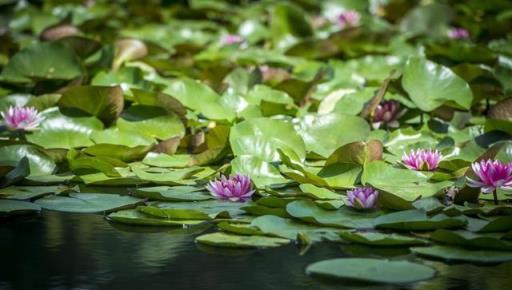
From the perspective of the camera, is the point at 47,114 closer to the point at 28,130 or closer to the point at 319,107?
the point at 28,130

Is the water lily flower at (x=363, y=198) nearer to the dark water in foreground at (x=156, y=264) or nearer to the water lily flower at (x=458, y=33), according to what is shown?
the dark water in foreground at (x=156, y=264)

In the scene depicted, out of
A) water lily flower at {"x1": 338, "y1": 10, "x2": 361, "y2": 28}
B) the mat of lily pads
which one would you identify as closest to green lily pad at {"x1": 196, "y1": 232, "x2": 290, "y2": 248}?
the mat of lily pads

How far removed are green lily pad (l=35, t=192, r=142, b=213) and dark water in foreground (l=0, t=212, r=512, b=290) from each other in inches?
3.9

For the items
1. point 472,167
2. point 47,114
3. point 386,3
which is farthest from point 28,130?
point 386,3

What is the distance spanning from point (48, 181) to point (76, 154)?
8.3 inches

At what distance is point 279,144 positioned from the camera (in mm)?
2404

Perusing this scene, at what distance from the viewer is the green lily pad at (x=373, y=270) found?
157 cm

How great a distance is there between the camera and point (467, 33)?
4488 mm

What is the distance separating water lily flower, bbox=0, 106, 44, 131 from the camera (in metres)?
2.57

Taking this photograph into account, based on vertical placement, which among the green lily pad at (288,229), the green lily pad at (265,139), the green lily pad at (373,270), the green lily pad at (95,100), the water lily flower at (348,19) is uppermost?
the water lily flower at (348,19)

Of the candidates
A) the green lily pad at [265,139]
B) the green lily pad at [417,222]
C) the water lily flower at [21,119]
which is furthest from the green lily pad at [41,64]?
the green lily pad at [417,222]

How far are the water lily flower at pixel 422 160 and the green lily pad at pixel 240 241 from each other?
2.00ft

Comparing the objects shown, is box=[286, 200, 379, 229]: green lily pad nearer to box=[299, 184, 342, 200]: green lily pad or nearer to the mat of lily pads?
the mat of lily pads

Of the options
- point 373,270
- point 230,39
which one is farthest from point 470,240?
point 230,39
